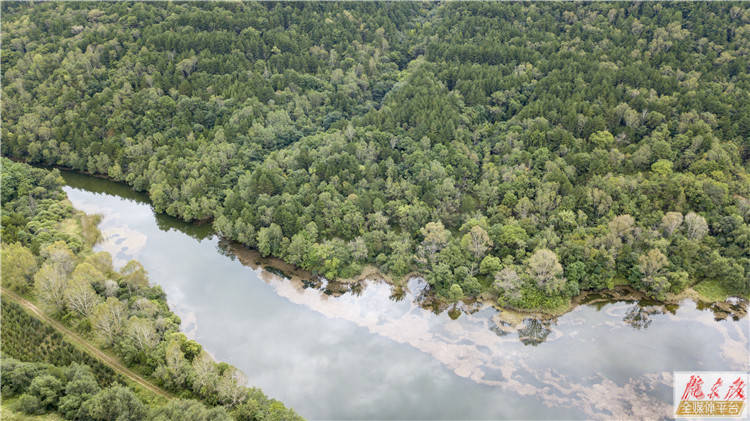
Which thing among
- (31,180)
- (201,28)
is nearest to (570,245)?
(31,180)

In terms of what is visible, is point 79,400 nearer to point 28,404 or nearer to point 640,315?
point 28,404

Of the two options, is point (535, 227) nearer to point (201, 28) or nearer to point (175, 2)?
point (201, 28)

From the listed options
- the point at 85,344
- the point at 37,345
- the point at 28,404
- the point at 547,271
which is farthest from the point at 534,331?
the point at 37,345

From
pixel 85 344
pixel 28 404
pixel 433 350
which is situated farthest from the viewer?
pixel 433 350

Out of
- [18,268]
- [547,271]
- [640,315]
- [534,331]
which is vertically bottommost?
[534,331]

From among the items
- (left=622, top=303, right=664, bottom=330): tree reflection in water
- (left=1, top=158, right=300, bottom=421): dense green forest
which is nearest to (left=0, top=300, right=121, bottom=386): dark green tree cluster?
(left=1, top=158, right=300, bottom=421): dense green forest

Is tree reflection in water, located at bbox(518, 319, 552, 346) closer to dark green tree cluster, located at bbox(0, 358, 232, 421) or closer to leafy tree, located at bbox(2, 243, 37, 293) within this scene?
dark green tree cluster, located at bbox(0, 358, 232, 421)
